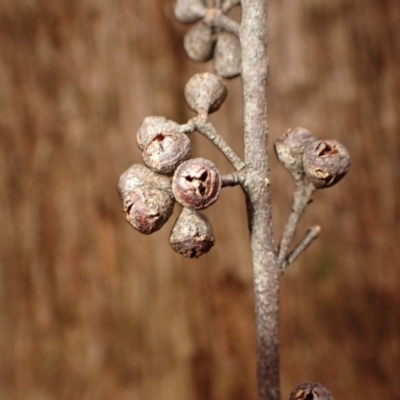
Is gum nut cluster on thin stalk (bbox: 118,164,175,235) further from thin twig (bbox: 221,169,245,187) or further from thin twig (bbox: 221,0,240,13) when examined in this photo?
thin twig (bbox: 221,0,240,13)

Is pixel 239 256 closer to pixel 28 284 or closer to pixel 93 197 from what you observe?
pixel 93 197

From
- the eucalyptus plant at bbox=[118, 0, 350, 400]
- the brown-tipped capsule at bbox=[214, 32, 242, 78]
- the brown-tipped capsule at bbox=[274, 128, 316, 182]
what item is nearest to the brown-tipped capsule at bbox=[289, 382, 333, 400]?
the eucalyptus plant at bbox=[118, 0, 350, 400]

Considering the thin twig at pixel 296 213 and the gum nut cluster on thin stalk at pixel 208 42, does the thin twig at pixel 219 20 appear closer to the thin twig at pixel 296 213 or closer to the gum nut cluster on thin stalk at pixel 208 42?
the gum nut cluster on thin stalk at pixel 208 42

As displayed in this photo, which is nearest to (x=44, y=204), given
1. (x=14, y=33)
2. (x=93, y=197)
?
(x=93, y=197)

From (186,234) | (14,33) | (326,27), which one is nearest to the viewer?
(186,234)

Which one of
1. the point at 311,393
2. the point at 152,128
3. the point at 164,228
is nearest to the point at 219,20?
the point at 152,128

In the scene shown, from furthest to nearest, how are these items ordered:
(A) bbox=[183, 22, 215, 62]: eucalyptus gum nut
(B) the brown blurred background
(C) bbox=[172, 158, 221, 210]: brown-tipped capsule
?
1. (B) the brown blurred background
2. (A) bbox=[183, 22, 215, 62]: eucalyptus gum nut
3. (C) bbox=[172, 158, 221, 210]: brown-tipped capsule

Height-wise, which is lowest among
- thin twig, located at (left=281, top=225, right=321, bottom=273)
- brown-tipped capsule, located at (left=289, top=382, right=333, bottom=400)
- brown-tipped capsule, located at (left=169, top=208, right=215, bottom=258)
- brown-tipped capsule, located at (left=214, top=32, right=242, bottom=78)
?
brown-tipped capsule, located at (left=289, top=382, right=333, bottom=400)
